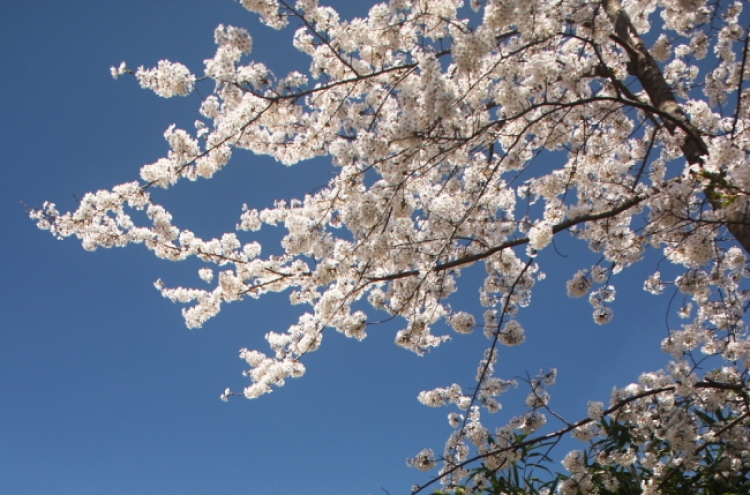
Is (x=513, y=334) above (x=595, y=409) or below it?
above

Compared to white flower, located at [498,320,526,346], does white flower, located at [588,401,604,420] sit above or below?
below

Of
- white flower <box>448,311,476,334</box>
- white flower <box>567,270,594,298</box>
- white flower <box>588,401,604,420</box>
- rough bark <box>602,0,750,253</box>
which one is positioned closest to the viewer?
rough bark <box>602,0,750,253</box>

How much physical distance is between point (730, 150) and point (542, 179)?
5.94ft

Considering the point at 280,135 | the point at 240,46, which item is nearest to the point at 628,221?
the point at 280,135

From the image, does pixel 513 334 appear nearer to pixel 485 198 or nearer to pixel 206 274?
pixel 485 198

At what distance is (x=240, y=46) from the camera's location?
3.39 meters

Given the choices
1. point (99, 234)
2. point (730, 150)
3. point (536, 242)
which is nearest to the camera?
point (730, 150)

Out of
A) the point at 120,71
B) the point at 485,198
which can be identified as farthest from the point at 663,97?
the point at 120,71

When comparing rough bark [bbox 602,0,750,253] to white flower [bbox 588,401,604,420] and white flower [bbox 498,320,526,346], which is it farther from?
white flower [bbox 498,320,526,346]

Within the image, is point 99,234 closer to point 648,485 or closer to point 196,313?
point 196,313

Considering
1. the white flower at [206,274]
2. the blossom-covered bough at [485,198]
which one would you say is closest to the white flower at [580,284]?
the blossom-covered bough at [485,198]

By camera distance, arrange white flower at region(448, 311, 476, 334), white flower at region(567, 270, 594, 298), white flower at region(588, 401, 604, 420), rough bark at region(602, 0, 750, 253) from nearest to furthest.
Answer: rough bark at region(602, 0, 750, 253) → white flower at region(588, 401, 604, 420) → white flower at region(567, 270, 594, 298) → white flower at region(448, 311, 476, 334)

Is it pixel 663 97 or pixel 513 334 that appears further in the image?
pixel 513 334

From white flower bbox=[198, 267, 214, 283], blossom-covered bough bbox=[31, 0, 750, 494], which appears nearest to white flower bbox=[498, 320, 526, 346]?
blossom-covered bough bbox=[31, 0, 750, 494]
